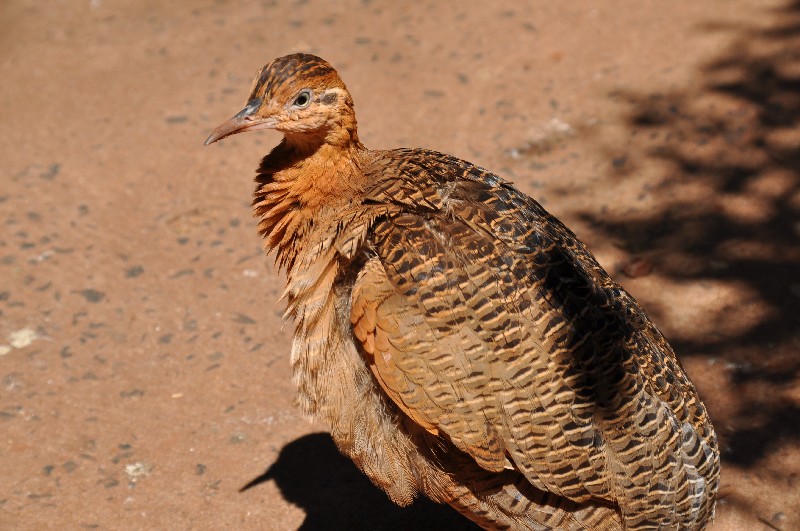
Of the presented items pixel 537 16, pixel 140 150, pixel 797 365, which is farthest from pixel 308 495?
pixel 537 16

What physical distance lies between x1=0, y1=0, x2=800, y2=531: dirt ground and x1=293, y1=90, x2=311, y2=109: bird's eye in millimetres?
2290

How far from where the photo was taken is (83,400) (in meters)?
6.16

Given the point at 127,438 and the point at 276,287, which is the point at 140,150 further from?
the point at 127,438

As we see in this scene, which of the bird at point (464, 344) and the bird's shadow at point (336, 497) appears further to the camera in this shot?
the bird's shadow at point (336, 497)

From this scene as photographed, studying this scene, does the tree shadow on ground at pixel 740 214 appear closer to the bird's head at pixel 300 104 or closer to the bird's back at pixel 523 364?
the bird's back at pixel 523 364

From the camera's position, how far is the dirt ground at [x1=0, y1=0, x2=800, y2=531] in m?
5.73

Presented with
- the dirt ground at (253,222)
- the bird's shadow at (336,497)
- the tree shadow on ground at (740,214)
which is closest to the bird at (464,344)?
the bird's shadow at (336,497)

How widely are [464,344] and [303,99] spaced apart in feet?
4.77

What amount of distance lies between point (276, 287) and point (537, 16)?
410 cm

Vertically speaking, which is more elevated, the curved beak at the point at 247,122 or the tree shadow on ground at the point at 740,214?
the curved beak at the point at 247,122

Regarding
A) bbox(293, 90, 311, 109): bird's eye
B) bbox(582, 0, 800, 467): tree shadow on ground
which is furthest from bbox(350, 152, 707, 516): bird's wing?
bbox(582, 0, 800, 467): tree shadow on ground

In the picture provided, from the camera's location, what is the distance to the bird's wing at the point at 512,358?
13.9 feet

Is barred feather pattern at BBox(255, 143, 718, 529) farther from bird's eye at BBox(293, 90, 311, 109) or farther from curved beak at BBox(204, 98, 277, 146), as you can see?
bird's eye at BBox(293, 90, 311, 109)

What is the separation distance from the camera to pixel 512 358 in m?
4.23
